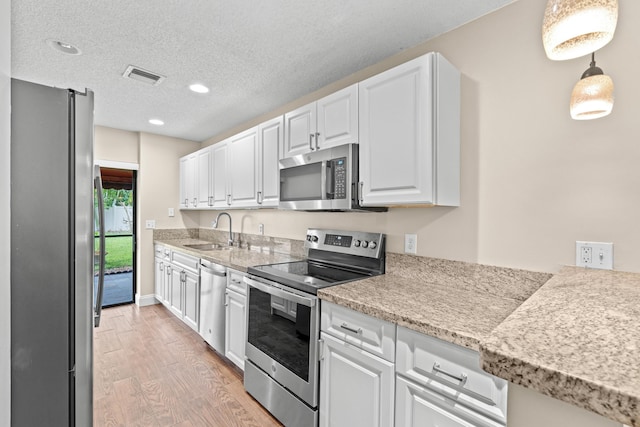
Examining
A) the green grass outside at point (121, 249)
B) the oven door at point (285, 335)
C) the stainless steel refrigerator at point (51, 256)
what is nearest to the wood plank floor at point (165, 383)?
the oven door at point (285, 335)

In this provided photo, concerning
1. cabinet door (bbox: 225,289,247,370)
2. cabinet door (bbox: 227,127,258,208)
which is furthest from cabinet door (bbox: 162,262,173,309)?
cabinet door (bbox: 225,289,247,370)

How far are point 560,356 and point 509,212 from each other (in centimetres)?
125

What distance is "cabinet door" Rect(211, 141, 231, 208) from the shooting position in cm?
331

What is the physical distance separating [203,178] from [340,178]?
2.42 metres

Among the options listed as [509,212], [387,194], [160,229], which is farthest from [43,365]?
[160,229]

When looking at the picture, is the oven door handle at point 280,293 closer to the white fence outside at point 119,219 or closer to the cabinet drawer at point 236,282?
the cabinet drawer at point 236,282

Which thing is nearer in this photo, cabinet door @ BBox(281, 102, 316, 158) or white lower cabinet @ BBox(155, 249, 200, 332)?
cabinet door @ BBox(281, 102, 316, 158)

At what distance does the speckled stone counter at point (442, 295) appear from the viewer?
111 centimetres

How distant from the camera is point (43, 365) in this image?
112 cm

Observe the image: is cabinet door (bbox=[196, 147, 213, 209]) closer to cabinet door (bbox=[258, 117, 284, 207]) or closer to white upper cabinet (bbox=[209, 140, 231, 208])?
white upper cabinet (bbox=[209, 140, 231, 208])

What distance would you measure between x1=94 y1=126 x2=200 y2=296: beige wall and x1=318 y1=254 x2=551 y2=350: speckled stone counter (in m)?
3.49

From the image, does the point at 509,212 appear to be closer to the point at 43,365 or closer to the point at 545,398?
the point at 545,398

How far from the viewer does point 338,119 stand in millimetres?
1983

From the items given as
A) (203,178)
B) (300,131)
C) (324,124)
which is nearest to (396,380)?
(324,124)
